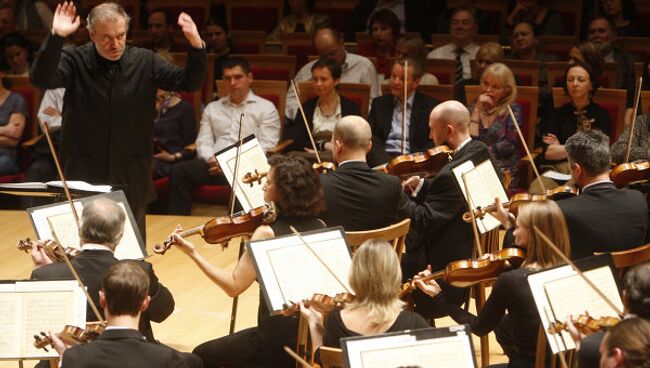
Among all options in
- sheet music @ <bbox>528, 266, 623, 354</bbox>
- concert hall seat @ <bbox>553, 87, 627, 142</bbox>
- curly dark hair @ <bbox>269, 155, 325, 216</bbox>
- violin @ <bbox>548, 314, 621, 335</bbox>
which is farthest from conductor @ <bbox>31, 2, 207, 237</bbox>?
concert hall seat @ <bbox>553, 87, 627, 142</bbox>

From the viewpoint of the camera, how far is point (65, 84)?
4.66 metres

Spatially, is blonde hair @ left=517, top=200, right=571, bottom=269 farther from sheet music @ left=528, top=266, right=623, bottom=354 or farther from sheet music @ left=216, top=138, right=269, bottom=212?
sheet music @ left=216, top=138, right=269, bottom=212

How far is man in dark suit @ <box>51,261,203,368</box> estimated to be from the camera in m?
2.83

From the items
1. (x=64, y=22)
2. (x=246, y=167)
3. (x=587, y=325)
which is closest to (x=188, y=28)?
(x=64, y=22)

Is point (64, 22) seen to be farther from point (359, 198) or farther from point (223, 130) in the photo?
point (223, 130)

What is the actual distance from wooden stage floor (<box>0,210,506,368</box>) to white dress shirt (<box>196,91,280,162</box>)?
2.07 ft

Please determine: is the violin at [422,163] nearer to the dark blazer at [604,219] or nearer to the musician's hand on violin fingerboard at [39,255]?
the dark blazer at [604,219]

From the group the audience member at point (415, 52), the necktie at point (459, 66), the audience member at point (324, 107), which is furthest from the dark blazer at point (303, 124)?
the necktie at point (459, 66)

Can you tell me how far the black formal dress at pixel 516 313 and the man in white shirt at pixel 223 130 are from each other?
144 inches

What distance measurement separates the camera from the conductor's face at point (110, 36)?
449 centimetres

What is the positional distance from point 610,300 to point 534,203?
0.46m

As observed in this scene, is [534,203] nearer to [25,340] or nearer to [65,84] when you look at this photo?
[25,340]

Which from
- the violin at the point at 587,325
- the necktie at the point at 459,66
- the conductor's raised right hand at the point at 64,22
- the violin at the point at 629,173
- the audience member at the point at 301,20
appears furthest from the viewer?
the audience member at the point at 301,20

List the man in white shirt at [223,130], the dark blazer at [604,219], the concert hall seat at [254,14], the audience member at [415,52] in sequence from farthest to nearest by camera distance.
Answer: the concert hall seat at [254,14] → the audience member at [415,52] → the man in white shirt at [223,130] → the dark blazer at [604,219]
